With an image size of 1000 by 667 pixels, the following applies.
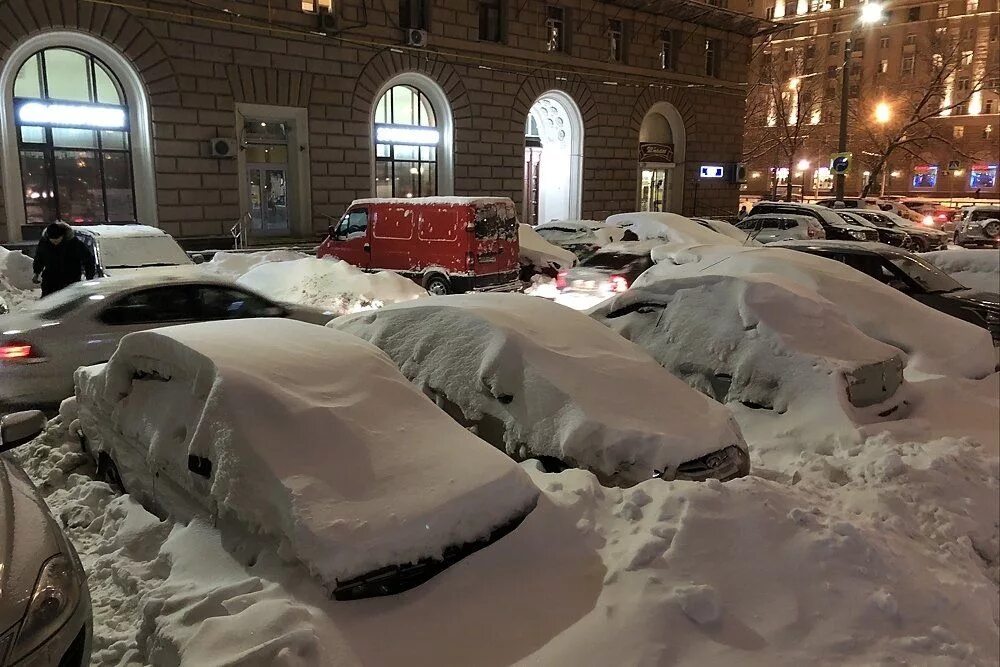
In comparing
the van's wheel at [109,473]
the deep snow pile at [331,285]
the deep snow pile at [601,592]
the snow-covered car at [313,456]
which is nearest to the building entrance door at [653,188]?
the deep snow pile at [331,285]

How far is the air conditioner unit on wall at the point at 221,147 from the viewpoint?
2094cm

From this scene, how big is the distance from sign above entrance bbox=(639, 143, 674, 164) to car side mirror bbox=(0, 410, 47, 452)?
103 feet

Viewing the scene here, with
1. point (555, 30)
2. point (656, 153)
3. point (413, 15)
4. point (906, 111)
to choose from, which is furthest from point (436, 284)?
point (906, 111)

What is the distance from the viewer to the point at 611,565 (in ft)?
12.0

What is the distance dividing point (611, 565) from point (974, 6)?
81.3 meters

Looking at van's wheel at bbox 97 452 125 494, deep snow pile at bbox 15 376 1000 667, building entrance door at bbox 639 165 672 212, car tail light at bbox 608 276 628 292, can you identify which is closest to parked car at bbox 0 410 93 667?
deep snow pile at bbox 15 376 1000 667

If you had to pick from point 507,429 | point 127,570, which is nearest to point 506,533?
point 507,429

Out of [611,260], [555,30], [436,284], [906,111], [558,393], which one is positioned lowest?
[436,284]

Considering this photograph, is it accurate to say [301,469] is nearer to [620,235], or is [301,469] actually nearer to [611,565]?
[611,565]

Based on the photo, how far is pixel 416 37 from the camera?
24.4m

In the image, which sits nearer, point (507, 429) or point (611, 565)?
point (611, 565)

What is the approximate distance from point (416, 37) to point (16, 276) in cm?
1411

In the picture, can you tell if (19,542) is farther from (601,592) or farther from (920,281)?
(920,281)

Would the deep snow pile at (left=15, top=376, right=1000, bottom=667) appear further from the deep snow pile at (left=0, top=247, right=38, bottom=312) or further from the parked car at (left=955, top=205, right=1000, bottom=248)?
the parked car at (left=955, top=205, right=1000, bottom=248)
